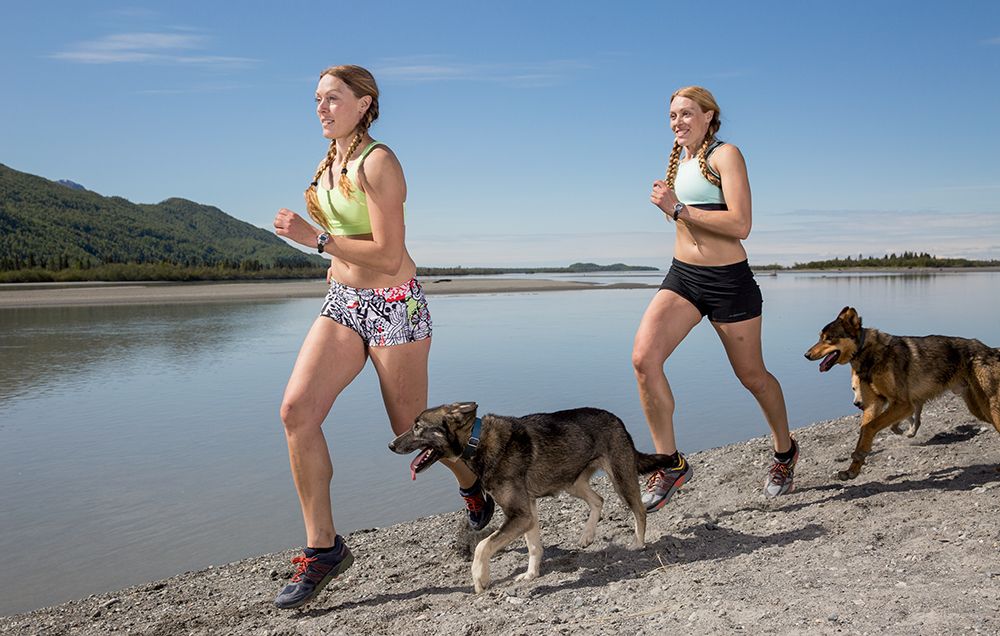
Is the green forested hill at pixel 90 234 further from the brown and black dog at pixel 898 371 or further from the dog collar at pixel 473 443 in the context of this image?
the dog collar at pixel 473 443

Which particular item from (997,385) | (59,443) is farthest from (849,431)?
(59,443)

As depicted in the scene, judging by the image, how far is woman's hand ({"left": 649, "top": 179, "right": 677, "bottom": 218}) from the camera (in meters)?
5.72

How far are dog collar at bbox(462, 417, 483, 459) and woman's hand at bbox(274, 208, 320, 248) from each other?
146cm

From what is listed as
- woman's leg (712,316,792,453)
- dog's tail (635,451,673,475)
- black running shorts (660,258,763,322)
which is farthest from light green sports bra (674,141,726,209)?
dog's tail (635,451,673,475)

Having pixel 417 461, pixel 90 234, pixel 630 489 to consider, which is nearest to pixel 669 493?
pixel 630 489

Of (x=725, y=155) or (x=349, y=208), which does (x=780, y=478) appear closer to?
(x=725, y=155)

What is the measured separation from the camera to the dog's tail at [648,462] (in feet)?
18.4

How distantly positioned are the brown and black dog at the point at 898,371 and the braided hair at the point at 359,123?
13.3 ft

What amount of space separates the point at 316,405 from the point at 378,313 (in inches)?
25.8

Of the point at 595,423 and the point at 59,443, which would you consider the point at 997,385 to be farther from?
the point at 59,443

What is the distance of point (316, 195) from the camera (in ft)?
16.8

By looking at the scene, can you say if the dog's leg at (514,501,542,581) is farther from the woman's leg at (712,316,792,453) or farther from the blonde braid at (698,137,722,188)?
the blonde braid at (698,137,722,188)

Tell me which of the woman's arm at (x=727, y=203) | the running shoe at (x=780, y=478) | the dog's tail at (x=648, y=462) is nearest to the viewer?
the dog's tail at (x=648, y=462)

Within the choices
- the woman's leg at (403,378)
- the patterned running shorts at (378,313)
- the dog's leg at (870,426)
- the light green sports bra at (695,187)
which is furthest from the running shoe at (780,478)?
the patterned running shorts at (378,313)
